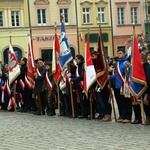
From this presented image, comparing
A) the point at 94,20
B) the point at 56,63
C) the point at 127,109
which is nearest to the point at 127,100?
the point at 127,109

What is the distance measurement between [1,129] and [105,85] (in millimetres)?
2943

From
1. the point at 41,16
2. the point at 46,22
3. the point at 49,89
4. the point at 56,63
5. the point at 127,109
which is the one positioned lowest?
the point at 127,109

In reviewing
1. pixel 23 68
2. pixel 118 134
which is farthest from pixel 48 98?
pixel 118 134

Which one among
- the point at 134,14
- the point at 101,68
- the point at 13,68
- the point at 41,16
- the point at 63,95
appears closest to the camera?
the point at 101,68

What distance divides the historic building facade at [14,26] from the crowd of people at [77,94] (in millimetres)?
25920

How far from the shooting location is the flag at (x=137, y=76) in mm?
11289

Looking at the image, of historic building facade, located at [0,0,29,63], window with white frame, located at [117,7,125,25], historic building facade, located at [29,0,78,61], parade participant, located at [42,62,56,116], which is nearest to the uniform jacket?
parade participant, located at [42,62,56,116]

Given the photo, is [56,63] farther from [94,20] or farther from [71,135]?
[94,20]

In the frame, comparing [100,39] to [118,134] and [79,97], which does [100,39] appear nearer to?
[79,97]

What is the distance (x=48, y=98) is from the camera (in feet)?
49.3

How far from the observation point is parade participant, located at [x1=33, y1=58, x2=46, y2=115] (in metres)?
15.2

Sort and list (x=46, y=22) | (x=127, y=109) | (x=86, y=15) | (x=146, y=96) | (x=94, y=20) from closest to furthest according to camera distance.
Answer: (x=146, y=96)
(x=127, y=109)
(x=46, y=22)
(x=86, y=15)
(x=94, y=20)

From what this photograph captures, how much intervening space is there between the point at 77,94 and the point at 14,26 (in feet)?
102

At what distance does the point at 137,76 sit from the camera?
11336mm
